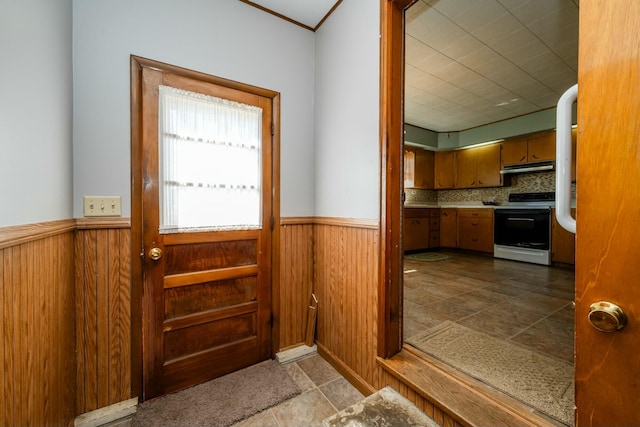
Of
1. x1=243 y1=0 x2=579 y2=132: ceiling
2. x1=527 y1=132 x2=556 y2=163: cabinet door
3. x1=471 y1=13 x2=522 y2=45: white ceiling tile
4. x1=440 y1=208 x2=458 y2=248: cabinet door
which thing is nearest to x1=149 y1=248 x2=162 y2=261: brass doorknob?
x1=243 y1=0 x2=579 y2=132: ceiling

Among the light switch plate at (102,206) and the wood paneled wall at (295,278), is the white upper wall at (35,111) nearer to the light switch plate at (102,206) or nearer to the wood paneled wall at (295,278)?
the light switch plate at (102,206)

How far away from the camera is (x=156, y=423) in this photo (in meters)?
1.45

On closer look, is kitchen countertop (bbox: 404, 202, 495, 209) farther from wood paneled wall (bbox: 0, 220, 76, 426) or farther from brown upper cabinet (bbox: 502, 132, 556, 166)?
wood paneled wall (bbox: 0, 220, 76, 426)

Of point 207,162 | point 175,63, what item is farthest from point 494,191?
point 175,63

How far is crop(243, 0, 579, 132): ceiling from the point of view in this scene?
2.23 meters

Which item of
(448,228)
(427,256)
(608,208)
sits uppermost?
(608,208)

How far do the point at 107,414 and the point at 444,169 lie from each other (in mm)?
6686

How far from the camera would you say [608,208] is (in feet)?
2.26

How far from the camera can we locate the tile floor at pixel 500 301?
2020 millimetres

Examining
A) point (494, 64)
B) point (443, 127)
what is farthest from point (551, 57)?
point (443, 127)

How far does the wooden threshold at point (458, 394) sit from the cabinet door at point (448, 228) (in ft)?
16.2

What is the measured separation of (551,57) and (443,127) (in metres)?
2.74

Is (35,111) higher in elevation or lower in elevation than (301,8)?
lower

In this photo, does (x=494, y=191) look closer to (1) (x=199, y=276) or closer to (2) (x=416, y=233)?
(2) (x=416, y=233)
